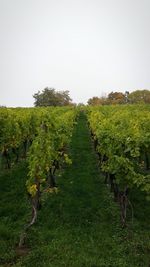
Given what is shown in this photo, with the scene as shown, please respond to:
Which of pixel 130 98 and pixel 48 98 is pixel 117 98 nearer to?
pixel 130 98

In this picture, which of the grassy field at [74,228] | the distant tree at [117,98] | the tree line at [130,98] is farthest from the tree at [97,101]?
the grassy field at [74,228]

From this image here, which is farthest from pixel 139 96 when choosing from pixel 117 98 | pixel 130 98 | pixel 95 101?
pixel 95 101

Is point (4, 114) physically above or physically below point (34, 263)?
above

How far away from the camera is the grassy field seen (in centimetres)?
922

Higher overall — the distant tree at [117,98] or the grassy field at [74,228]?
the distant tree at [117,98]

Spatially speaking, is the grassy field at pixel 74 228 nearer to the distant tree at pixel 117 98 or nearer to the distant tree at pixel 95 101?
the distant tree at pixel 117 98

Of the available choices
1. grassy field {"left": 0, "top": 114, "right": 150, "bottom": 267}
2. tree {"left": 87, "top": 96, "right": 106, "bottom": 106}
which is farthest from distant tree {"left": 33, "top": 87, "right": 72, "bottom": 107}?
grassy field {"left": 0, "top": 114, "right": 150, "bottom": 267}

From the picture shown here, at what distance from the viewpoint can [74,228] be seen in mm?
11242

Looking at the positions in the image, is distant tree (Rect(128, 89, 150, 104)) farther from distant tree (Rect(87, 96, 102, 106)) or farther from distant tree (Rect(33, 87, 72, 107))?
distant tree (Rect(33, 87, 72, 107))

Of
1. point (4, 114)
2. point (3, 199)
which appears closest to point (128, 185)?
point (3, 199)

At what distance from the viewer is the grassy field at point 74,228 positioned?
9.22 metres

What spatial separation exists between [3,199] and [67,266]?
580 cm

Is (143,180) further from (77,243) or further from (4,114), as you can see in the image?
(4,114)

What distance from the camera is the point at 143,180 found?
10.3 metres
